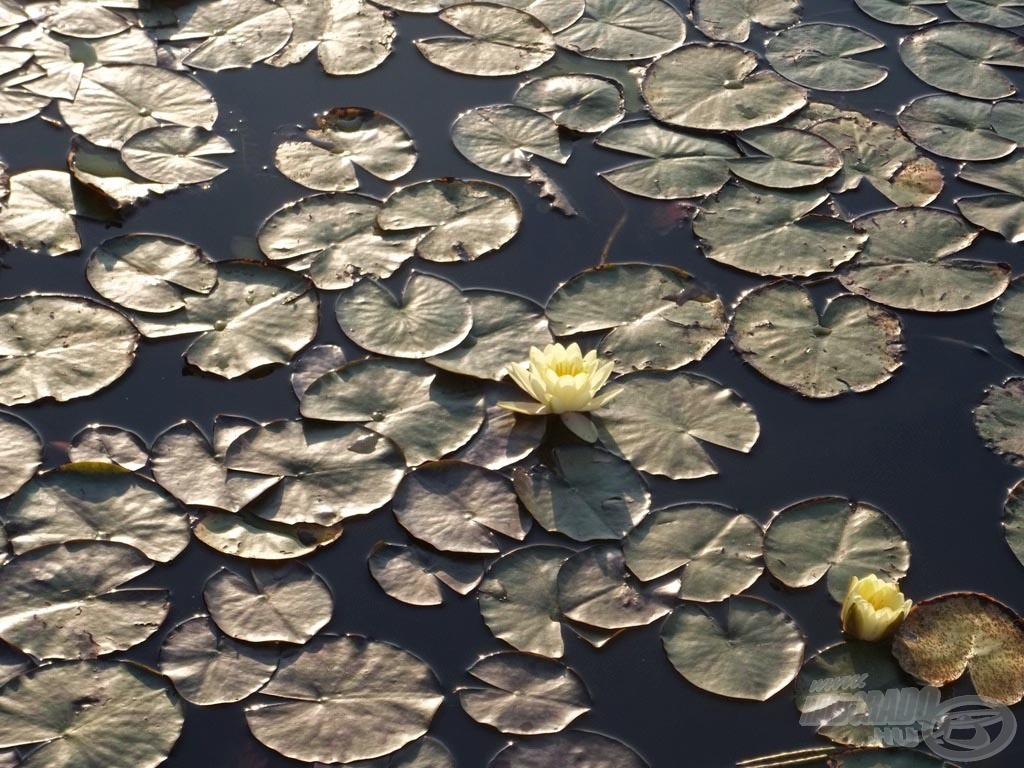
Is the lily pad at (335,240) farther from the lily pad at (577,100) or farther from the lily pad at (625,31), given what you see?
the lily pad at (625,31)

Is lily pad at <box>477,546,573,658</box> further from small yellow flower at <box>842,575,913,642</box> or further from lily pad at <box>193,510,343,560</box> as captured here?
small yellow flower at <box>842,575,913,642</box>

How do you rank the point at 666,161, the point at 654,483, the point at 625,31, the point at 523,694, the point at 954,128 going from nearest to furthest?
the point at 523,694 → the point at 654,483 → the point at 666,161 → the point at 954,128 → the point at 625,31

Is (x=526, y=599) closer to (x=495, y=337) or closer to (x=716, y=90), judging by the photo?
(x=495, y=337)

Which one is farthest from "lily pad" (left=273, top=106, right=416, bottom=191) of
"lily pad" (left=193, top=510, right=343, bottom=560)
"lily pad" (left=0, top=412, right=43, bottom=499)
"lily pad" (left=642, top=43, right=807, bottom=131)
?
"lily pad" (left=193, top=510, right=343, bottom=560)

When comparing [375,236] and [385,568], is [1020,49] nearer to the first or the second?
[375,236]

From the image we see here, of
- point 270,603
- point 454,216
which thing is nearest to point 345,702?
point 270,603

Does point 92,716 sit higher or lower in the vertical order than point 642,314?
lower

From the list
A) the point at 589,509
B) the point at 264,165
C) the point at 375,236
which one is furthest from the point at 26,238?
the point at 589,509
